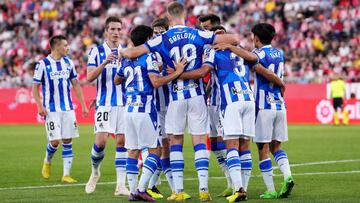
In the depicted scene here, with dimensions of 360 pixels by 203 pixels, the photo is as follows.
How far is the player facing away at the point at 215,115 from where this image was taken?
1271 cm

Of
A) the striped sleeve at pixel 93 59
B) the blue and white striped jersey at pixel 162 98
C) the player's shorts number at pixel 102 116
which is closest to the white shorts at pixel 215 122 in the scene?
the blue and white striped jersey at pixel 162 98

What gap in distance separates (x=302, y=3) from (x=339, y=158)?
2230 centimetres

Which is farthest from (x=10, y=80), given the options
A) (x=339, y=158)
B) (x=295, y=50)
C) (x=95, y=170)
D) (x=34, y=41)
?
(x=95, y=170)

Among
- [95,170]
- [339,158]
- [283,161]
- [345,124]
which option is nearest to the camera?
[283,161]

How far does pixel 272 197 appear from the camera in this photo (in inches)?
484

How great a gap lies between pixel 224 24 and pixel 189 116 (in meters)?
30.9

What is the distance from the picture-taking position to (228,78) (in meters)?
12.0

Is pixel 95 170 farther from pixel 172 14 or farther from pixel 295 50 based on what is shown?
pixel 295 50

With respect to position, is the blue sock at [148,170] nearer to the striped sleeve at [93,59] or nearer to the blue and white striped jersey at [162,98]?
the blue and white striped jersey at [162,98]

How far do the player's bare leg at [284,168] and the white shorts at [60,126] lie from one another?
4.48 metres

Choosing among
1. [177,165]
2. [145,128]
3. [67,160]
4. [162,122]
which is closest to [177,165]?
[177,165]

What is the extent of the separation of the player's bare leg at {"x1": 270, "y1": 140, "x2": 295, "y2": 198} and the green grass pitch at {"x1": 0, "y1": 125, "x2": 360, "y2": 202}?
0.50 feet

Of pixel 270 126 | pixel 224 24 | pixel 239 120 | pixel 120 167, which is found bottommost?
pixel 120 167

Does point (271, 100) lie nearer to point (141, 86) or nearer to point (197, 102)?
point (197, 102)
